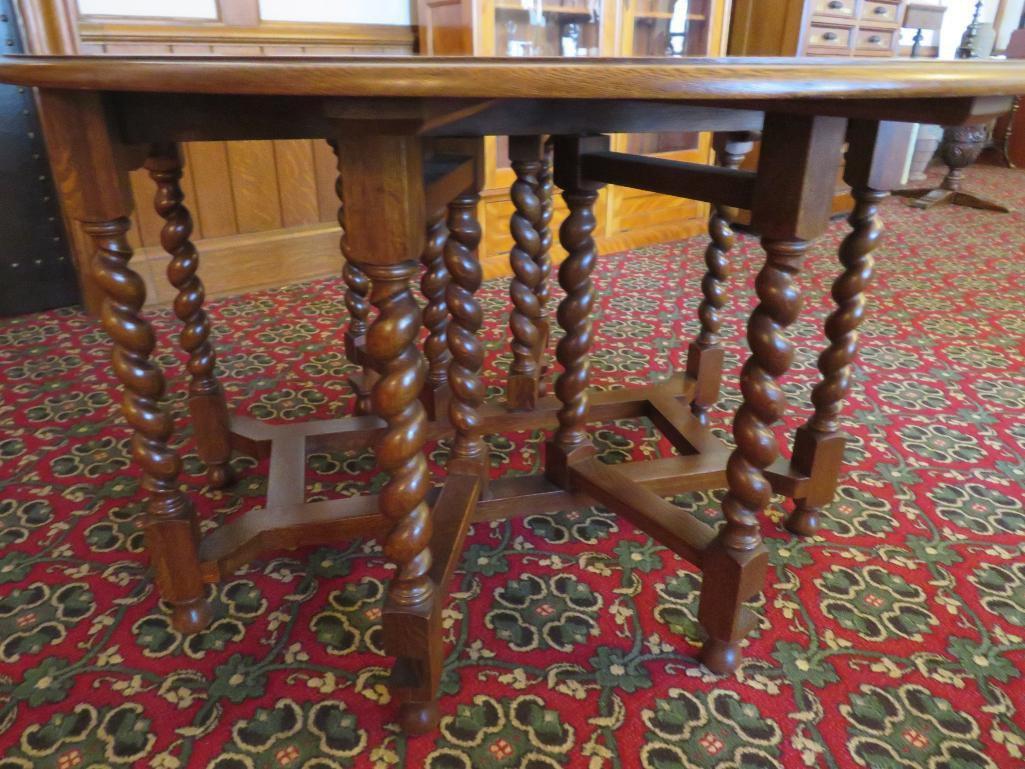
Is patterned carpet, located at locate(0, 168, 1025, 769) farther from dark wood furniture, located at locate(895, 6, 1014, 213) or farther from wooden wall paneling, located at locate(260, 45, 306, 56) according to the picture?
dark wood furniture, located at locate(895, 6, 1014, 213)

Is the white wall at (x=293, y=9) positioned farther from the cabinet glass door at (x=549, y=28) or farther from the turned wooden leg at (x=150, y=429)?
the turned wooden leg at (x=150, y=429)

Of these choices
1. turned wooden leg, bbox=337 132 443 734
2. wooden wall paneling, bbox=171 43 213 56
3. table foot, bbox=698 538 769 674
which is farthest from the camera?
wooden wall paneling, bbox=171 43 213 56

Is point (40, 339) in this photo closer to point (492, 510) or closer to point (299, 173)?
point (299, 173)

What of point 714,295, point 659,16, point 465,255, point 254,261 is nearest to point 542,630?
point 465,255

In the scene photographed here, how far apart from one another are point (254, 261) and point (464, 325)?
1.95 metres

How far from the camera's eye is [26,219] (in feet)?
8.56

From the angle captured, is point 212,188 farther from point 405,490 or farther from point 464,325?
point 405,490

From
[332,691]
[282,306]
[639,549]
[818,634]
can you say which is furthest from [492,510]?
[282,306]

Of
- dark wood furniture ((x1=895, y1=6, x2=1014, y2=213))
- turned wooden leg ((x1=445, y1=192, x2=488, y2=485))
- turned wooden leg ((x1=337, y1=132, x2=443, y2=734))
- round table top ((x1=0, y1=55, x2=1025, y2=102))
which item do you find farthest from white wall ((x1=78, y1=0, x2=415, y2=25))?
dark wood furniture ((x1=895, y1=6, x2=1014, y2=213))

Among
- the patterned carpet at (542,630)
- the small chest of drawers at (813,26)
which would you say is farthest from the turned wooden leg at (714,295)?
the small chest of drawers at (813,26)

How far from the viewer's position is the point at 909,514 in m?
1.55

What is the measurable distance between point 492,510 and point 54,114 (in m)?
0.93

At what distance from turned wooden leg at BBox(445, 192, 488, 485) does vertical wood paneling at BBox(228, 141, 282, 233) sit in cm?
186

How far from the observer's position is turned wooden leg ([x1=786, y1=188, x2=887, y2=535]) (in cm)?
130
